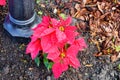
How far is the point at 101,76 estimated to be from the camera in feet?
6.70

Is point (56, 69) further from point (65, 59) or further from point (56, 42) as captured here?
point (56, 42)

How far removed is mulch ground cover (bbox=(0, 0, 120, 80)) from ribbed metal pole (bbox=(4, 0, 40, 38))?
0.28ft

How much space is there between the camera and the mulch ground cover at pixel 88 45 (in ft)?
6.63

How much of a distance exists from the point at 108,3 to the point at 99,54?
527 mm

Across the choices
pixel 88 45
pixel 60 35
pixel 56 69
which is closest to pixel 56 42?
pixel 60 35

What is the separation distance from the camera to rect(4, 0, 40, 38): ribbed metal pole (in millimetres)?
1898

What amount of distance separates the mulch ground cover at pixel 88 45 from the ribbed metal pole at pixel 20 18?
0.28 feet

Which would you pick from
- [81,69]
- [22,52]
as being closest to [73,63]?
[81,69]

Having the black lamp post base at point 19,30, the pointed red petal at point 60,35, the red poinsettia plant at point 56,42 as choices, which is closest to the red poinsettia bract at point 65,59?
the red poinsettia plant at point 56,42

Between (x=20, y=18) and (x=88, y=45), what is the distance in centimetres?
56

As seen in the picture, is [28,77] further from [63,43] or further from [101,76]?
[101,76]

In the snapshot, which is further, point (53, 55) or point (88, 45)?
point (88, 45)

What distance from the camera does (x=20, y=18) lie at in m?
1.99

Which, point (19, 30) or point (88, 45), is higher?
point (19, 30)
